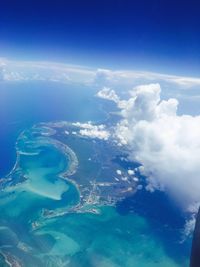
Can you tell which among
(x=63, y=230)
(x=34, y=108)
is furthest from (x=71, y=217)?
(x=34, y=108)

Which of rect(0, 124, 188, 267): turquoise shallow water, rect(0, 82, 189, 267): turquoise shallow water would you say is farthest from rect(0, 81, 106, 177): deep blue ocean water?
rect(0, 124, 188, 267): turquoise shallow water

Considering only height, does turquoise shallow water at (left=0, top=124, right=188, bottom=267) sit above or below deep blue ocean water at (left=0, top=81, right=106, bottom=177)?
below

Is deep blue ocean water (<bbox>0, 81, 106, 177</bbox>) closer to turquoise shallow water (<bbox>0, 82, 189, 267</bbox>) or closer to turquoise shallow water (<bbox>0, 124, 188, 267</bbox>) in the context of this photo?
turquoise shallow water (<bbox>0, 82, 189, 267</bbox>)

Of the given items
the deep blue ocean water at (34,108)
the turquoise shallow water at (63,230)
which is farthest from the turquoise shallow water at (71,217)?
the deep blue ocean water at (34,108)

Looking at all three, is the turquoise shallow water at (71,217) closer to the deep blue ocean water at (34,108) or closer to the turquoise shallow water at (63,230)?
the turquoise shallow water at (63,230)

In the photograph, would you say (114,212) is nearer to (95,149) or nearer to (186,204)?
(186,204)

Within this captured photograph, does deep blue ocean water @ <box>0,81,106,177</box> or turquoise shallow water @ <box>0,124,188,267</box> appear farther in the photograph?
deep blue ocean water @ <box>0,81,106,177</box>

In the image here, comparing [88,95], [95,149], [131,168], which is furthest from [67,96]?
[131,168]

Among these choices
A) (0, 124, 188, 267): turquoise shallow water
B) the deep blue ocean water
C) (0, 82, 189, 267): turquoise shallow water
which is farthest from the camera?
the deep blue ocean water

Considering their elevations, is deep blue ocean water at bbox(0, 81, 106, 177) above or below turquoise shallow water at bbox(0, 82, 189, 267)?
above

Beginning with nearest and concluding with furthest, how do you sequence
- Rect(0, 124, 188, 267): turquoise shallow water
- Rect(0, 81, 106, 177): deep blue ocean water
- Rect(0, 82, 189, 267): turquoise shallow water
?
Rect(0, 124, 188, 267): turquoise shallow water → Rect(0, 82, 189, 267): turquoise shallow water → Rect(0, 81, 106, 177): deep blue ocean water

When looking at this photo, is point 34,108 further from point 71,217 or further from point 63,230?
point 63,230
